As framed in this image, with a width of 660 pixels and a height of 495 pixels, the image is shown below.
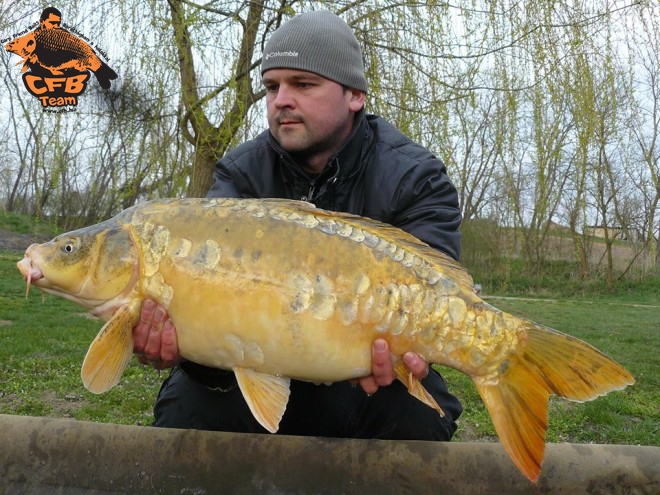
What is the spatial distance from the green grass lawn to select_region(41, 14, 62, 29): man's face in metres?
1.89

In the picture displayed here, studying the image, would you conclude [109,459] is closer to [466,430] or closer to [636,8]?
[466,430]

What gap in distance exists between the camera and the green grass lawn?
2.84m

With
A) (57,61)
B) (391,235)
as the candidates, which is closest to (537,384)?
(391,235)

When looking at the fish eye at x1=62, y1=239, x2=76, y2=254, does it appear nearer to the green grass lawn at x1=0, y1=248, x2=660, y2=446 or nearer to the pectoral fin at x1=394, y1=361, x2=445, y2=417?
the pectoral fin at x1=394, y1=361, x2=445, y2=417

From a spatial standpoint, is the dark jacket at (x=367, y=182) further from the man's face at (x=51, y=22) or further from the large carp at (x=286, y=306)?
the man's face at (x=51, y=22)

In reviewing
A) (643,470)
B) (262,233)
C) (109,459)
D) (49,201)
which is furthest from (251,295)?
(49,201)

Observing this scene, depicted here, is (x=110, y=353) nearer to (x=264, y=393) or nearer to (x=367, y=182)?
(x=264, y=393)

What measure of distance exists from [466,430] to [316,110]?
1679 millimetres

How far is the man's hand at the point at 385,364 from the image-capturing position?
125 cm

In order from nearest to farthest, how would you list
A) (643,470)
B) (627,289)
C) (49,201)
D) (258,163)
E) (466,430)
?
(643,470) < (258,163) < (466,430) < (627,289) < (49,201)

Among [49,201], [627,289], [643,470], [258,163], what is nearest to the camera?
[643,470]

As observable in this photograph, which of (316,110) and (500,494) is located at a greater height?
(316,110)

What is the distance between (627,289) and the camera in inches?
543

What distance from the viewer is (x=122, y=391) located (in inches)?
126
